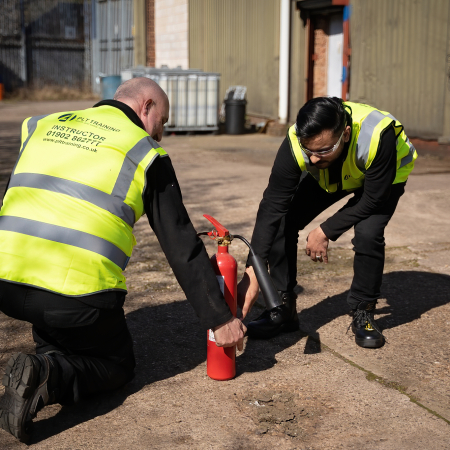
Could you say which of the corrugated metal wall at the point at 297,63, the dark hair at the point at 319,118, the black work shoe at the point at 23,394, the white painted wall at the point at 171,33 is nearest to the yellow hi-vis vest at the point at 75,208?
the black work shoe at the point at 23,394

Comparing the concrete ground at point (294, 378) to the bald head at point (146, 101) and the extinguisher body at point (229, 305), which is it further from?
the bald head at point (146, 101)

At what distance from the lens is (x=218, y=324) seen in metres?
2.75

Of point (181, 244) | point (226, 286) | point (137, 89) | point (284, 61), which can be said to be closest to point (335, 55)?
point (284, 61)

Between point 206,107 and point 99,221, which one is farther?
point 206,107

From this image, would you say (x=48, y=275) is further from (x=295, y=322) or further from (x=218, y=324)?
(x=295, y=322)

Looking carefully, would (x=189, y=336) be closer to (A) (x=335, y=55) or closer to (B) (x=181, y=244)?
(B) (x=181, y=244)

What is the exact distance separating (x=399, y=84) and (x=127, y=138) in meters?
8.87

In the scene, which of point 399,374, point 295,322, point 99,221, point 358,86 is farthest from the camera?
point 358,86

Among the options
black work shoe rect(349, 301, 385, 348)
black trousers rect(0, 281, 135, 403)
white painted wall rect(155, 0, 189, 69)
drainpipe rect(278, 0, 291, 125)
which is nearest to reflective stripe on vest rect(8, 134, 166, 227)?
black trousers rect(0, 281, 135, 403)

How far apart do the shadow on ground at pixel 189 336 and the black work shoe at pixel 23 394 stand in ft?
0.45

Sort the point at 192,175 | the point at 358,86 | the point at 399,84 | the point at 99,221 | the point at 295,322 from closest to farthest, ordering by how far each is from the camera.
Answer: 1. the point at 99,221
2. the point at 295,322
3. the point at 192,175
4. the point at 399,84
5. the point at 358,86

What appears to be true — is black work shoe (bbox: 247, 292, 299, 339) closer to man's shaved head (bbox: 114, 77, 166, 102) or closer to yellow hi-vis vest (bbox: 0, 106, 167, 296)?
yellow hi-vis vest (bbox: 0, 106, 167, 296)

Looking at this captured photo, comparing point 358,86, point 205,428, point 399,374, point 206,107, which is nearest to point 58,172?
point 205,428

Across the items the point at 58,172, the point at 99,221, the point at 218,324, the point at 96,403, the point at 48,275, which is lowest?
the point at 96,403
